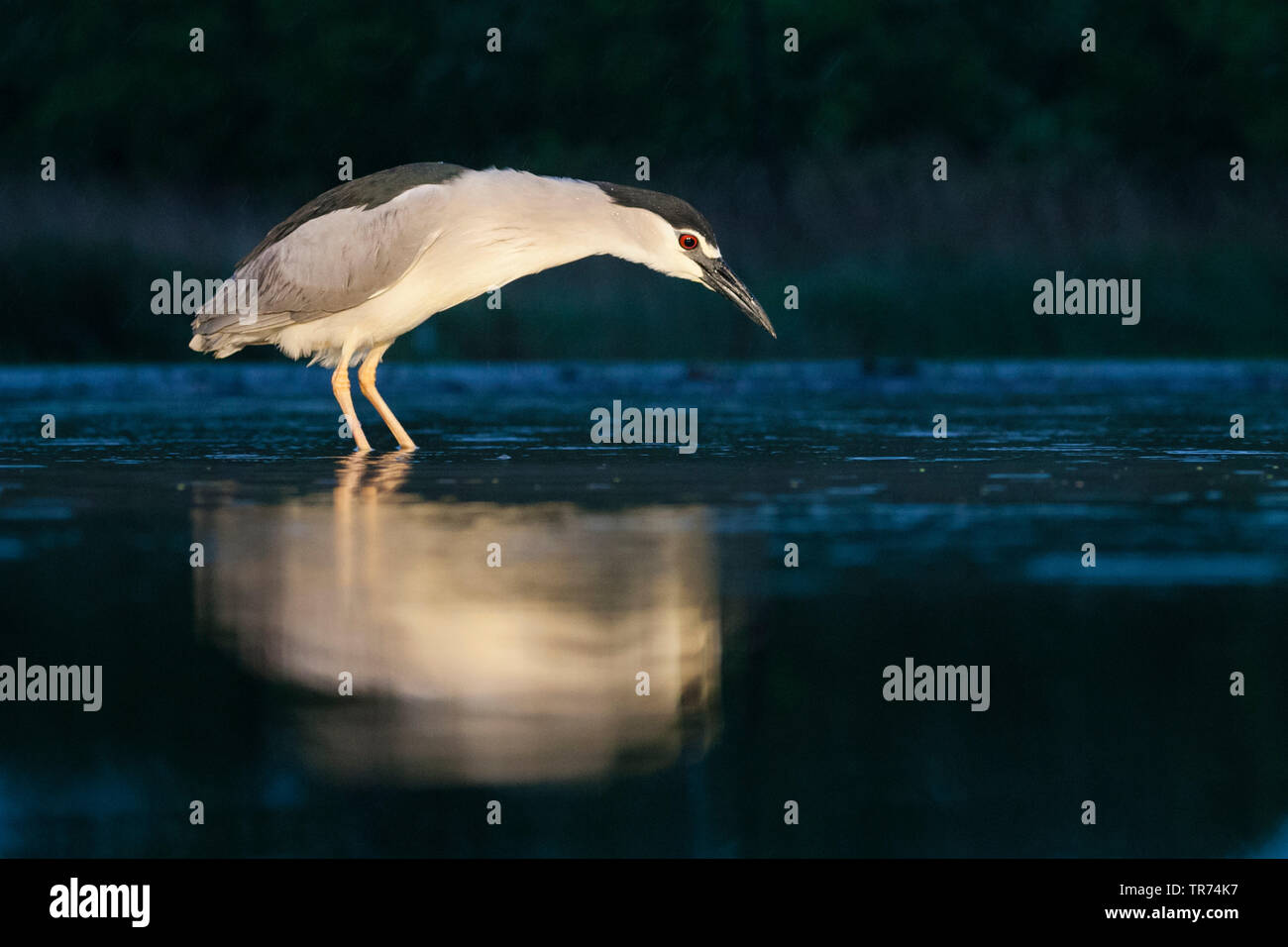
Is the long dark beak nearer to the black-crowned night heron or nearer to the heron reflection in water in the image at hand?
the black-crowned night heron

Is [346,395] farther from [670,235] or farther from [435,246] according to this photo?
[670,235]

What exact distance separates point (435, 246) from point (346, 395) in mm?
1282

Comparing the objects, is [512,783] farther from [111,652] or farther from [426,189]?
[426,189]

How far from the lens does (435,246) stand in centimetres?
1254

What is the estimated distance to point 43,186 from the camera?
27.4 metres

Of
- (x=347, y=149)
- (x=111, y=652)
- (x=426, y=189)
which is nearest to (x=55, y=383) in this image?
(x=426, y=189)

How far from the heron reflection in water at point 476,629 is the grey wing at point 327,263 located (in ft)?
9.34

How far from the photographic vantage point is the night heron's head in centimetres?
1266

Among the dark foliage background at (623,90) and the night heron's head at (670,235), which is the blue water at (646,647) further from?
the dark foliage background at (623,90)

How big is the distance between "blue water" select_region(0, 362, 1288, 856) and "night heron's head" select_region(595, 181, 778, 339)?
1210mm

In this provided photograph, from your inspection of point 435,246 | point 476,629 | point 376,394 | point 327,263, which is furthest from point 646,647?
point 376,394

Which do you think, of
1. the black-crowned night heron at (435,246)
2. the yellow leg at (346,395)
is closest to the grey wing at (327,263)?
the black-crowned night heron at (435,246)

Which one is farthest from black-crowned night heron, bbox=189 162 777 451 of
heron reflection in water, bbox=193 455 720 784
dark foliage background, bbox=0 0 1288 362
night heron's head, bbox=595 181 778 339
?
dark foliage background, bbox=0 0 1288 362
